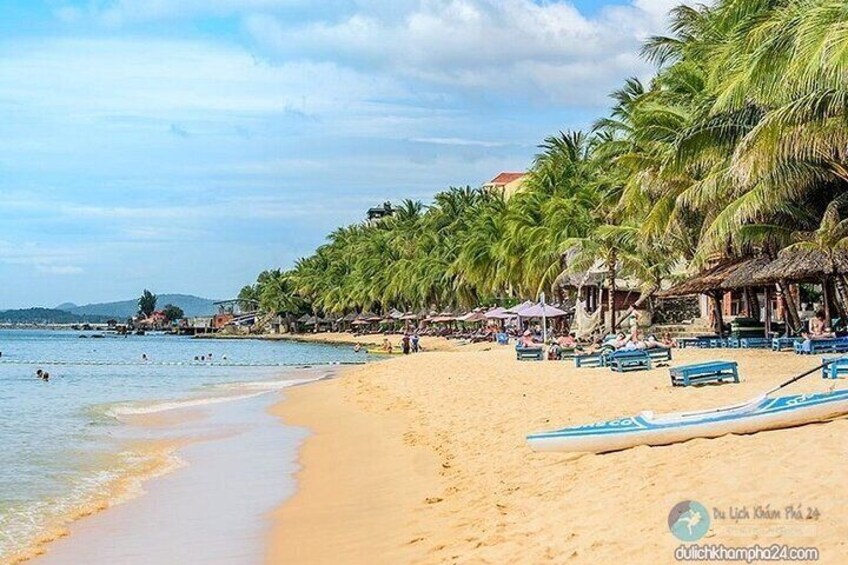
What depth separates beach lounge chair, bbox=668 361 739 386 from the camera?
14.5 meters

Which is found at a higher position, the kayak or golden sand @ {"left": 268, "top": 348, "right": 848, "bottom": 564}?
the kayak

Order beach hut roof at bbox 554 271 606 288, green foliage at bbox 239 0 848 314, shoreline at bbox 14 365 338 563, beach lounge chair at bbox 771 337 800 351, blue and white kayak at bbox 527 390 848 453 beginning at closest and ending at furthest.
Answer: blue and white kayak at bbox 527 390 848 453
shoreline at bbox 14 365 338 563
green foliage at bbox 239 0 848 314
beach lounge chair at bbox 771 337 800 351
beach hut roof at bbox 554 271 606 288

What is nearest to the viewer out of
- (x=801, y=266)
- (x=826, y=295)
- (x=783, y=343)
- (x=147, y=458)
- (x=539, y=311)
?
(x=147, y=458)

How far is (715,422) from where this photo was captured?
904 cm

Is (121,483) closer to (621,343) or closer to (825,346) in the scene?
(621,343)

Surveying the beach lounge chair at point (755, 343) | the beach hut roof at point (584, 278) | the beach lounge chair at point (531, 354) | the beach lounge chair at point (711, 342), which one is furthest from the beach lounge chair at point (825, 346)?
the beach hut roof at point (584, 278)

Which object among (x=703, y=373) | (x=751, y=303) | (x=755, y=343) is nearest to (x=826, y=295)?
(x=755, y=343)

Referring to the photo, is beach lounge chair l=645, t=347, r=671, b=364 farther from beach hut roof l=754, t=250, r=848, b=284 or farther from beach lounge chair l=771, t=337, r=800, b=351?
beach hut roof l=754, t=250, r=848, b=284

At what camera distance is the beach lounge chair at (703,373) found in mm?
14453

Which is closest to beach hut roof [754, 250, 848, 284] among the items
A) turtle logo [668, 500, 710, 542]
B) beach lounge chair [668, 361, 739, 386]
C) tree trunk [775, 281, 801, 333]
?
tree trunk [775, 281, 801, 333]

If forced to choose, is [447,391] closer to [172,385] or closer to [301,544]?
[301,544]

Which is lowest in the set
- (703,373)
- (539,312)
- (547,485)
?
(547,485)

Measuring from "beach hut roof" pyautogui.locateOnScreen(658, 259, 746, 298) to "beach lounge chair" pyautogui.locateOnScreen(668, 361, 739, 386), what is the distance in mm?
12363

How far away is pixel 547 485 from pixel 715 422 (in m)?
1.65
